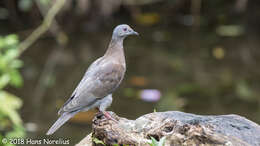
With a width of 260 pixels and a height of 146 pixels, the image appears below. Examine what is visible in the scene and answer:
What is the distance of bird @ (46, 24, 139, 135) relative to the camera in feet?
14.0

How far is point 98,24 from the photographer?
9.64 meters

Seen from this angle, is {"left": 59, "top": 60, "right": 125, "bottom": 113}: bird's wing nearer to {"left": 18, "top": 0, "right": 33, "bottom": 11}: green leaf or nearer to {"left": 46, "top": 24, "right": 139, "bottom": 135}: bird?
{"left": 46, "top": 24, "right": 139, "bottom": 135}: bird

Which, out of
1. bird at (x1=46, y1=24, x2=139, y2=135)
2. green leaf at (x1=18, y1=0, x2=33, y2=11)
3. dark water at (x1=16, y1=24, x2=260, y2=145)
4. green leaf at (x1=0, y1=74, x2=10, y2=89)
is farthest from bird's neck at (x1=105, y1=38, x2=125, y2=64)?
green leaf at (x1=18, y1=0, x2=33, y2=11)

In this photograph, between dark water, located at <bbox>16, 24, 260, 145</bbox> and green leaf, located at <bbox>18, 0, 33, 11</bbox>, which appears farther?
green leaf, located at <bbox>18, 0, 33, 11</bbox>

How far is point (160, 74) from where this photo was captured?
26.1ft

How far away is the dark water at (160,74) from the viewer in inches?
268

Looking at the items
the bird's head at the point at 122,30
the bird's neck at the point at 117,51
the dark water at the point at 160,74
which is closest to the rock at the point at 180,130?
the bird's neck at the point at 117,51

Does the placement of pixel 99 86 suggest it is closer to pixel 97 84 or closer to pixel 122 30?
pixel 97 84

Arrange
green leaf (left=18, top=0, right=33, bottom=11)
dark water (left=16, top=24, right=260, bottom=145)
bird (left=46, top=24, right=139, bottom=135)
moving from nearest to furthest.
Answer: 1. bird (left=46, top=24, right=139, bottom=135)
2. dark water (left=16, top=24, right=260, bottom=145)
3. green leaf (left=18, top=0, right=33, bottom=11)

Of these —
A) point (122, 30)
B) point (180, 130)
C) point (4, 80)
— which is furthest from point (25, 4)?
point (180, 130)

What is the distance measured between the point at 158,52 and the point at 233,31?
175cm

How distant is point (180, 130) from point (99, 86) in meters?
1.30

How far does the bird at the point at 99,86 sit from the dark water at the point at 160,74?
1604 millimetres

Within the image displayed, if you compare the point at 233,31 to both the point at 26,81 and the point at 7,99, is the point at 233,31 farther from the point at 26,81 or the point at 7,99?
the point at 7,99
